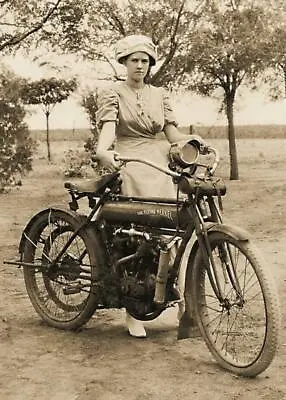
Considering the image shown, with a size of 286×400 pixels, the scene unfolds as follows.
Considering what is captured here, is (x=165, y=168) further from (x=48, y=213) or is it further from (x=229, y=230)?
(x=48, y=213)

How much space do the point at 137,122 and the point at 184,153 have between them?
0.75m

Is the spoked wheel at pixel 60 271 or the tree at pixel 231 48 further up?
the tree at pixel 231 48

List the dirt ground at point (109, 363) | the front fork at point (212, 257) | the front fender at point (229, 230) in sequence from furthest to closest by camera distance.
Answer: the front fork at point (212, 257) → the front fender at point (229, 230) → the dirt ground at point (109, 363)

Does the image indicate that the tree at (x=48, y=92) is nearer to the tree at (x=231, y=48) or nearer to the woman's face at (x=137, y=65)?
the tree at (x=231, y=48)

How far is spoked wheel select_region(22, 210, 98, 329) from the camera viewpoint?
209 inches

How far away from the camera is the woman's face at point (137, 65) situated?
5.16 m

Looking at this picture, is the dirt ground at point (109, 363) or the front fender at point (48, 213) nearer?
the dirt ground at point (109, 363)

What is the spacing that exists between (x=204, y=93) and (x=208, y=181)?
79.6 ft

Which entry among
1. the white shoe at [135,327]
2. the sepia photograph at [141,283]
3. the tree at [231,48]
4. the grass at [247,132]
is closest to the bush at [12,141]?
the tree at [231,48]

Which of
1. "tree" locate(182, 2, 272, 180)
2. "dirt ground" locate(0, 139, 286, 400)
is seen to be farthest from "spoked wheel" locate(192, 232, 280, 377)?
"tree" locate(182, 2, 272, 180)

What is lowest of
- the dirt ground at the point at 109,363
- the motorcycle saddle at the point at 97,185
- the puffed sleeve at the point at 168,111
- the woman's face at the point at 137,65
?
the dirt ground at the point at 109,363

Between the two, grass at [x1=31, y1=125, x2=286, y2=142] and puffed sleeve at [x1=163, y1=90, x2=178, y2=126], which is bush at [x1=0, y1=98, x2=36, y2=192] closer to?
puffed sleeve at [x1=163, y1=90, x2=178, y2=126]

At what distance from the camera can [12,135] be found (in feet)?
73.7

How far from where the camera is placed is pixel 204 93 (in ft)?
93.5
